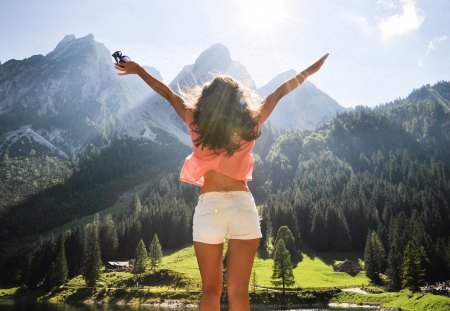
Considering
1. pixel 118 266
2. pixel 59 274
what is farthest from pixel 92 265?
pixel 118 266

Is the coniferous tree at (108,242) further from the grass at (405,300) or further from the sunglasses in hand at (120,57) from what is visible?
the sunglasses in hand at (120,57)

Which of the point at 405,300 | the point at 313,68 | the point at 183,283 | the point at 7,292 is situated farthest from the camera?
the point at 7,292

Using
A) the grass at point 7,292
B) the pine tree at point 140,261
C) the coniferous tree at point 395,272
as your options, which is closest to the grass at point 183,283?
the grass at point 7,292

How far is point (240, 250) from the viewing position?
4.65 meters

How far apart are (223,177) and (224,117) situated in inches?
29.4

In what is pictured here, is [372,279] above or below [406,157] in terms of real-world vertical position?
below

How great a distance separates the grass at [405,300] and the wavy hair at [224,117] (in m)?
64.1

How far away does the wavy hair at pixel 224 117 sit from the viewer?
4.93 meters

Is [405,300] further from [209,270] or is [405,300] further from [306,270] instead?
[209,270]

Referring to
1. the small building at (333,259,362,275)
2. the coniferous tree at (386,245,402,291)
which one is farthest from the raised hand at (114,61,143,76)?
the small building at (333,259,362,275)

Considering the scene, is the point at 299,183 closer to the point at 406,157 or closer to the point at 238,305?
the point at 406,157

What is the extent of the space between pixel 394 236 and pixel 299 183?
278 ft

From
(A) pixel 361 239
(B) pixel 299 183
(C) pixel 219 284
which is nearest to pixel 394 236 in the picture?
(A) pixel 361 239

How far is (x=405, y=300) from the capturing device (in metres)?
67.5
